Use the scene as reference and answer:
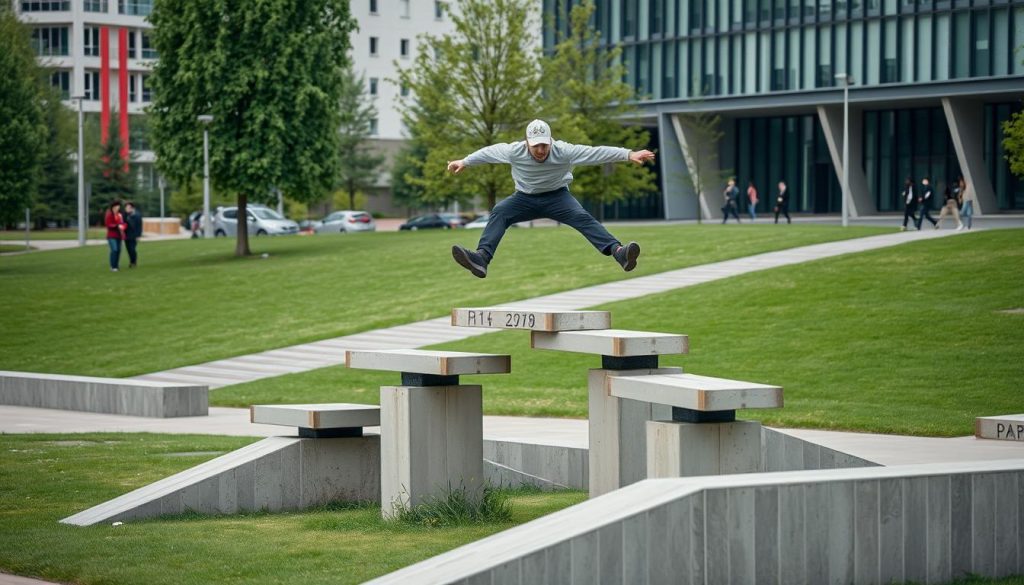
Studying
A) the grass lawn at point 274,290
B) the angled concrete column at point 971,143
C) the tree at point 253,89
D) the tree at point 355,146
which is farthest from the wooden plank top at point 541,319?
the tree at point 355,146

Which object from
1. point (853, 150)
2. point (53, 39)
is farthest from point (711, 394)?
point (53, 39)

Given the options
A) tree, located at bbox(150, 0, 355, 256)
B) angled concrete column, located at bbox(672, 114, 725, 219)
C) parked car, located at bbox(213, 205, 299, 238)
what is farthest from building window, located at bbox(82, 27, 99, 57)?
tree, located at bbox(150, 0, 355, 256)

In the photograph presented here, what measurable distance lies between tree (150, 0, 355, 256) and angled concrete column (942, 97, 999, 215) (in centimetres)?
2919

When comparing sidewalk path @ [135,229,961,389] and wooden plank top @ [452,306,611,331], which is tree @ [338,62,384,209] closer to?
sidewalk path @ [135,229,961,389]

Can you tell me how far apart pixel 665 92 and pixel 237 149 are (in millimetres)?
34694

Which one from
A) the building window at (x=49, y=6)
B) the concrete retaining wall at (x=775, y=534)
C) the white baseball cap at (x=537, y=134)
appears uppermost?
the building window at (x=49, y=6)

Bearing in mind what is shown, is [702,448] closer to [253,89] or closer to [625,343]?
[625,343]

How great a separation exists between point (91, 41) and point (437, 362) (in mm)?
94549

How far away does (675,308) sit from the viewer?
1062 inches

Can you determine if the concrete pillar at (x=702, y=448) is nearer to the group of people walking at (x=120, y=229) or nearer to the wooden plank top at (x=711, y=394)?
the wooden plank top at (x=711, y=394)

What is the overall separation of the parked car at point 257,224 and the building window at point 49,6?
36.1 meters

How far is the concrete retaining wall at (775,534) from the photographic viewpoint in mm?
7598

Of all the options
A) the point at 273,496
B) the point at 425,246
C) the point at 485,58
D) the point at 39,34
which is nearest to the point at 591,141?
the point at 485,58

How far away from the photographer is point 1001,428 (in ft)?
37.9
